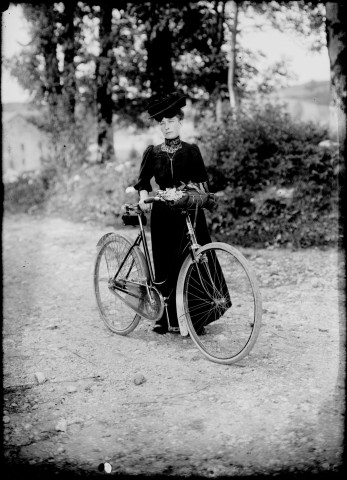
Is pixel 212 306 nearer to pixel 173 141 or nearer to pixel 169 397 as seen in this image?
pixel 169 397

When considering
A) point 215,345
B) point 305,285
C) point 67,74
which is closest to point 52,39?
point 67,74

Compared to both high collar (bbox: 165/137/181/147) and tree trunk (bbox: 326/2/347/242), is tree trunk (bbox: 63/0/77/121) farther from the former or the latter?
high collar (bbox: 165/137/181/147)

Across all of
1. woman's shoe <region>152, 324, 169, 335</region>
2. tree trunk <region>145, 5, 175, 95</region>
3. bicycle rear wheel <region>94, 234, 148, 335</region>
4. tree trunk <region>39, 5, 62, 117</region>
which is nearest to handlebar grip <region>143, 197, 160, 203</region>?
bicycle rear wheel <region>94, 234, 148, 335</region>

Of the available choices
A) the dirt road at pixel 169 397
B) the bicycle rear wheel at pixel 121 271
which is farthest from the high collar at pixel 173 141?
the dirt road at pixel 169 397

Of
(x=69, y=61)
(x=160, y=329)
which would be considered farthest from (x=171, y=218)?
(x=69, y=61)

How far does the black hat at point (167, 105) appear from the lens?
13.7ft

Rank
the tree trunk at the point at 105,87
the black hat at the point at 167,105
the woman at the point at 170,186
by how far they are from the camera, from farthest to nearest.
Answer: the tree trunk at the point at 105,87
the woman at the point at 170,186
the black hat at the point at 167,105

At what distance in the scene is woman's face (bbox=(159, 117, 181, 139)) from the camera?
4.28m

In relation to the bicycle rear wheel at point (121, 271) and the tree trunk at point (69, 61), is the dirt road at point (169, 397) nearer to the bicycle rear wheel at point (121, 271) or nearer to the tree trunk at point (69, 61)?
the bicycle rear wheel at point (121, 271)

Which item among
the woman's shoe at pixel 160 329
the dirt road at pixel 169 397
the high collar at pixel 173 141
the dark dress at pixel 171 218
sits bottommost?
the dirt road at pixel 169 397

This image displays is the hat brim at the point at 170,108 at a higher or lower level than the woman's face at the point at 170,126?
higher

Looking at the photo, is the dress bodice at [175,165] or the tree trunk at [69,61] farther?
the tree trunk at [69,61]

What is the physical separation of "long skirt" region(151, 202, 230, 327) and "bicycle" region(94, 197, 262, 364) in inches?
3.0

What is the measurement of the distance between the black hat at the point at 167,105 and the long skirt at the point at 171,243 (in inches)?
30.5
